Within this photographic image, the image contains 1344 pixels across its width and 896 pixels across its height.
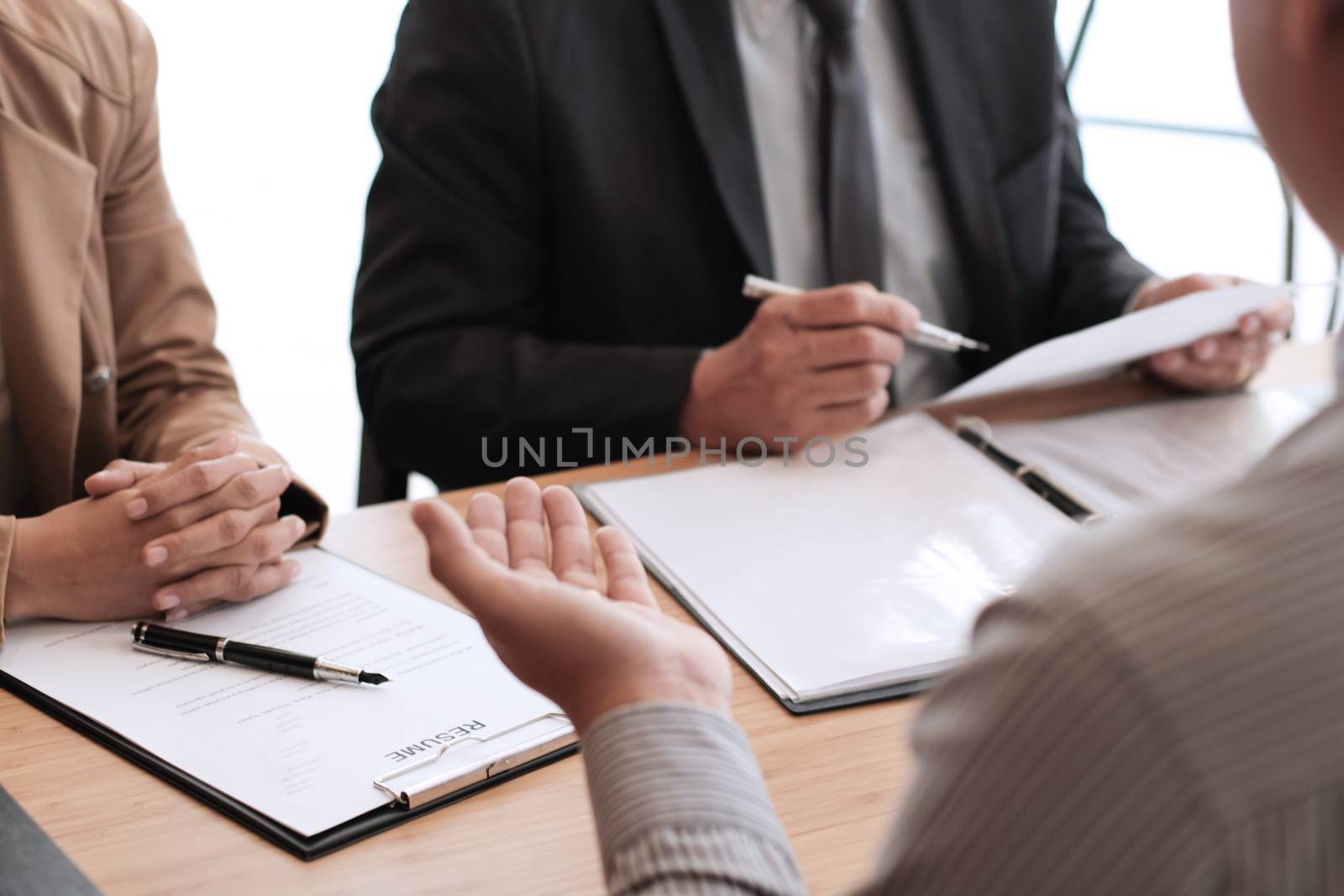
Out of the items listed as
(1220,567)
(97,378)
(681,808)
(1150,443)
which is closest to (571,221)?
(97,378)

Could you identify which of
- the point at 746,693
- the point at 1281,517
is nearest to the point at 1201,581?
the point at 1281,517

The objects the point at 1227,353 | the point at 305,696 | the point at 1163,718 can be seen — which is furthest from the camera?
the point at 1227,353

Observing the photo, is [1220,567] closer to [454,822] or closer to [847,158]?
[454,822]

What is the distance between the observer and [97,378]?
1.19m

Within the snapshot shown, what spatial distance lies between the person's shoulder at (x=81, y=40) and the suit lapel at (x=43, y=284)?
0.23 feet

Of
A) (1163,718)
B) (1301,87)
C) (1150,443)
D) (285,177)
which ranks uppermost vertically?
(1301,87)

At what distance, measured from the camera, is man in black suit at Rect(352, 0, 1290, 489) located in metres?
1.35

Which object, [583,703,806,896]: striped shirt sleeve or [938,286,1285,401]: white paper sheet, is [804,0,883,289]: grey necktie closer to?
[938,286,1285,401]: white paper sheet

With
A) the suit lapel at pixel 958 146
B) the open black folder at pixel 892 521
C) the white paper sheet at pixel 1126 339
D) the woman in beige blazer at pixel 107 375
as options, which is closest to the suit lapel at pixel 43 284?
Answer: the woman in beige blazer at pixel 107 375

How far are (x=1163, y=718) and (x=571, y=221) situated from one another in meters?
1.19

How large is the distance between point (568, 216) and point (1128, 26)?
3.13 metres

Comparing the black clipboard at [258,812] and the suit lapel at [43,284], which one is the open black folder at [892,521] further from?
the suit lapel at [43,284]

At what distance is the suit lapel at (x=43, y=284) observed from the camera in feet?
3.62

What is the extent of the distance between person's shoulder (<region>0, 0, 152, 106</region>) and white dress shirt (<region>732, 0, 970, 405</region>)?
69 cm
